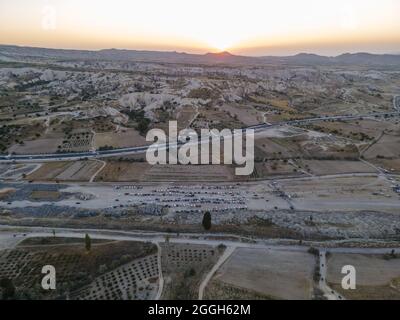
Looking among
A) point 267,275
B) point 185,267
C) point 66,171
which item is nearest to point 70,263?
point 185,267

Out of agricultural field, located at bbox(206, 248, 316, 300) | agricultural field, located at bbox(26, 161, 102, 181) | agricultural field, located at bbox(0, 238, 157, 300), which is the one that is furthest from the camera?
agricultural field, located at bbox(26, 161, 102, 181)

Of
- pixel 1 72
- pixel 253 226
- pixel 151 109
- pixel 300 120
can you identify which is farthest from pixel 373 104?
pixel 1 72

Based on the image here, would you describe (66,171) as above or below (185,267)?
above

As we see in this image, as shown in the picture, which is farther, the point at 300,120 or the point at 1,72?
the point at 1,72

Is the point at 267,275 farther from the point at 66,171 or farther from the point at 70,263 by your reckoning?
the point at 66,171

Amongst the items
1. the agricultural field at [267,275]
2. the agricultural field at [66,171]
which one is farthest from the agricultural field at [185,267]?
the agricultural field at [66,171]

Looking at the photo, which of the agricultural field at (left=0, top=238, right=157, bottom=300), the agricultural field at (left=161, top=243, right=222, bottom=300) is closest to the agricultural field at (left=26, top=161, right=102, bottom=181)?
the agricultural field at (left=0, top=238, right=157, bottom=300)

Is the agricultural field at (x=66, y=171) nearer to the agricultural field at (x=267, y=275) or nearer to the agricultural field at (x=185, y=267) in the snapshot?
the agricultural field at (x=185, y=267)

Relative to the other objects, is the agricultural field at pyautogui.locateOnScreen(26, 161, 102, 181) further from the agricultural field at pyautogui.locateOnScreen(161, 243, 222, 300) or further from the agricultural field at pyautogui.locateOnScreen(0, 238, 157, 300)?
the agricultural field at pyautogui.locateOnScreen(161, 243, 222, 300)

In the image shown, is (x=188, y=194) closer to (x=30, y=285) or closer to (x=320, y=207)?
(x=320, y=207)
